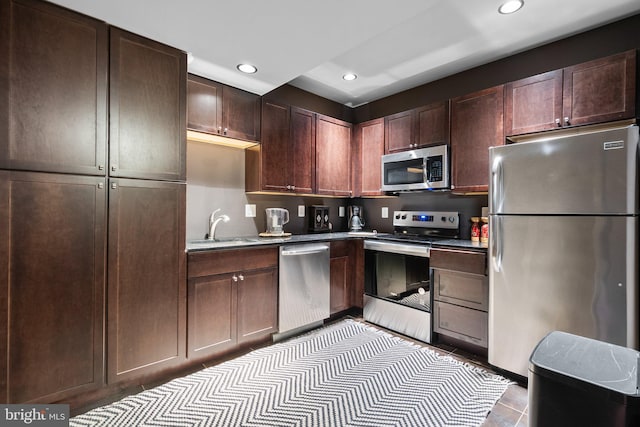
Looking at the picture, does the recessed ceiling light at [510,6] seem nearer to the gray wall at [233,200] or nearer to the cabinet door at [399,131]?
the cabinet door at [399,131]

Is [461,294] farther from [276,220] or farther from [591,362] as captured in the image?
[276,220]

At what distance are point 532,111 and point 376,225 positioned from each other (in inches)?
77.9

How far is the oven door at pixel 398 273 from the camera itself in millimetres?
2688

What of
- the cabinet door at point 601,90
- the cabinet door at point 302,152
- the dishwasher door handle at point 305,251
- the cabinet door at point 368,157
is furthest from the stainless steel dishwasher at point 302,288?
the cabinet door at point 601,90

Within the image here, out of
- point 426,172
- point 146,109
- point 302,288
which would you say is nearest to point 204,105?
point 146,109

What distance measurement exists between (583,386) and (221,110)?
106 inches

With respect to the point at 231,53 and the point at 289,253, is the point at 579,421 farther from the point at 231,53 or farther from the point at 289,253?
the point at 231,53

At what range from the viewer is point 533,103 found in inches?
92.0

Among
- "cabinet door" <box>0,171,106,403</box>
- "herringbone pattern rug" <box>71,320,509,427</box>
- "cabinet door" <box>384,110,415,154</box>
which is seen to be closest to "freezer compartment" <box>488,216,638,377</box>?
"herringbone pattern rug" <box>71,320,509,427</box>

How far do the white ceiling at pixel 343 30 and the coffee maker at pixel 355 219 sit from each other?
1614 mm

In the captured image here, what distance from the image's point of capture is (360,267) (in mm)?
3225

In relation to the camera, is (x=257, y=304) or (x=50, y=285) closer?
(x=50, y=285)

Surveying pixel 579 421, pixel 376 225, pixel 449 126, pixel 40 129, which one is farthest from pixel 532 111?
pixel 40 129

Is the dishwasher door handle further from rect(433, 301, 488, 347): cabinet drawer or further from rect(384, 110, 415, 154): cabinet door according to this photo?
rect(384, 110, 415, 154): cabinet door
